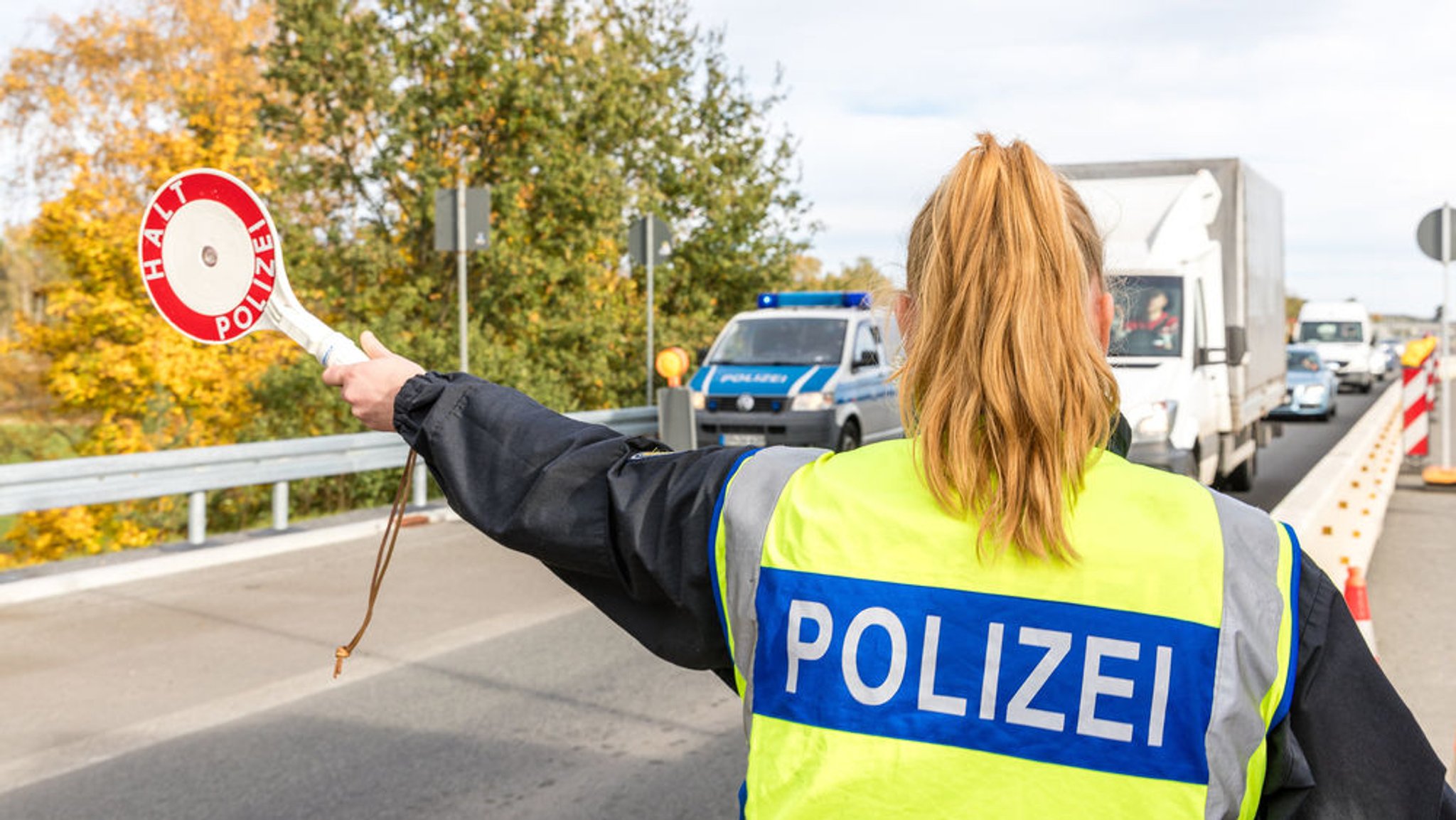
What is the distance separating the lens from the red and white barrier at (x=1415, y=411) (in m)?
15.4

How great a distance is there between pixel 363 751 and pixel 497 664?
1429mm

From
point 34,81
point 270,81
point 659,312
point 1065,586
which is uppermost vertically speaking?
point 34,81

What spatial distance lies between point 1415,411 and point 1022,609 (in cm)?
1571

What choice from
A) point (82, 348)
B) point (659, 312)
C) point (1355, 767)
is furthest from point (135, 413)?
point (1355, 767)

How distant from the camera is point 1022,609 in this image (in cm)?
149

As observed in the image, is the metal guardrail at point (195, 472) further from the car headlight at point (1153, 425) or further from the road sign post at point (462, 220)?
the car headlight at point (1153, 425)

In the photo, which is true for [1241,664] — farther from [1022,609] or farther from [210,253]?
[210,253]

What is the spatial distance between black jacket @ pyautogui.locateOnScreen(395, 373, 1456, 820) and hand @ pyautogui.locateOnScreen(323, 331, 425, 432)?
0.03 metres

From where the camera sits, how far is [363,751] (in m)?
5.40

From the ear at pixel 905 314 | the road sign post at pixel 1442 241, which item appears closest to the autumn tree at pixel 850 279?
the ear at pixel 905 314

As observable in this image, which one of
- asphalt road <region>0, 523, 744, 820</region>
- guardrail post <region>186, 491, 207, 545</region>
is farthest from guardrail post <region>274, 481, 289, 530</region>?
asphalt road <region>0, 523, 744, 820</region>

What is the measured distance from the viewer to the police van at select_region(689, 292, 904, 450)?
15.2 m

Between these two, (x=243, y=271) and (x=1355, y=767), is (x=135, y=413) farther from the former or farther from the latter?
(x=1355, y=767)

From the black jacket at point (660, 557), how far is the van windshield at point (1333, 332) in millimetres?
37530
